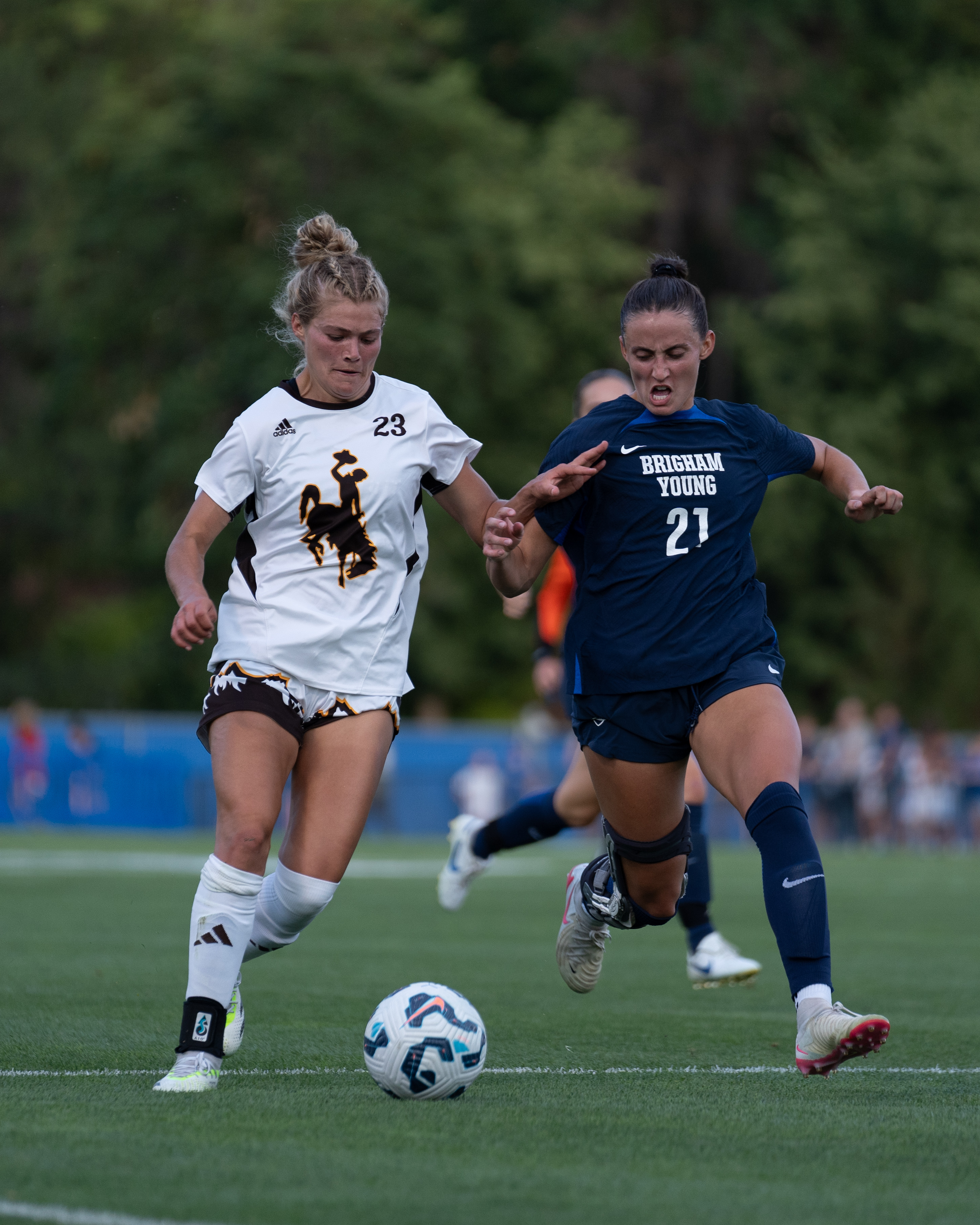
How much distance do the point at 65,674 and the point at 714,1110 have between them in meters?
32.7

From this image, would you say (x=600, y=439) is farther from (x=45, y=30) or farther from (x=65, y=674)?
(x=45, y=30)

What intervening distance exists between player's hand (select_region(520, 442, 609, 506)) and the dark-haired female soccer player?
0.01 meters

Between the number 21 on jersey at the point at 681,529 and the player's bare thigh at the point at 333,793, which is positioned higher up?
the number 21 on jersey at the point at 681,529

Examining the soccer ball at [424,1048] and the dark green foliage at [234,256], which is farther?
the dark green foliage at [234,256]

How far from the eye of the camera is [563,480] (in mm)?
5539

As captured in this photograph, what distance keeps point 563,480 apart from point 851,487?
0.92 m

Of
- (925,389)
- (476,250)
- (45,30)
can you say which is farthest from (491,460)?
(45,30)

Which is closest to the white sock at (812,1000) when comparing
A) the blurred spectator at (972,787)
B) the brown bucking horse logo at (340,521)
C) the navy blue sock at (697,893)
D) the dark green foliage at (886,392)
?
the brown bucking horse logo at (340,521)

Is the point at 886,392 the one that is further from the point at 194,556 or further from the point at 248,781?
the point at 248,781

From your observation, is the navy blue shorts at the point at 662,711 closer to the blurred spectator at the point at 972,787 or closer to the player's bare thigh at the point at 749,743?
the player's bare thigh at the point at 749,743

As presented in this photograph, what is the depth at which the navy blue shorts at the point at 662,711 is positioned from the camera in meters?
5.65

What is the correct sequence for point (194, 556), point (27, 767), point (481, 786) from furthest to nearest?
1. point (27, 767)
2. point (481, 786)
3. point (194, 556)

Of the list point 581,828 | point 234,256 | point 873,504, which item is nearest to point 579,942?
point 581,828

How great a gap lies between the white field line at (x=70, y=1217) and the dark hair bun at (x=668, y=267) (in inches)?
135
